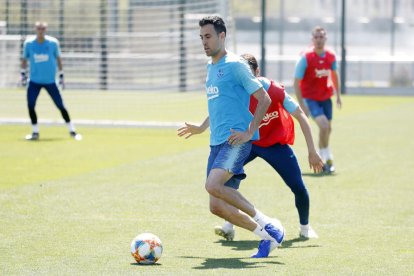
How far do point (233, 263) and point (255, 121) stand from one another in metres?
1.21

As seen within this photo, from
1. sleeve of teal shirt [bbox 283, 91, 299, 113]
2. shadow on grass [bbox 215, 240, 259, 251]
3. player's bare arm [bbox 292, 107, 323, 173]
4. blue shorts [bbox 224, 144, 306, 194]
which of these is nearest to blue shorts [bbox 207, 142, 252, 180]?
player's bare arm [bbox 292, 107, 323, 173]

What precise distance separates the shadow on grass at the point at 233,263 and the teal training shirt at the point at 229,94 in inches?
39.9

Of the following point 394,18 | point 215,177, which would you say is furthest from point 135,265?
point 394,18

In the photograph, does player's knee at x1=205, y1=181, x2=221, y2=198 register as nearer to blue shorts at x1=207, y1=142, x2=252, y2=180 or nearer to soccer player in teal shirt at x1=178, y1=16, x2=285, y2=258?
soccer player in teal shirt at x1=178, y1=16, x2=285, y2=258

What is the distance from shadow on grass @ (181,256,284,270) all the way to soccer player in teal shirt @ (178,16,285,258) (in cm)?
18

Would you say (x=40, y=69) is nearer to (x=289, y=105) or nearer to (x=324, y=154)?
(x=324, y=154)

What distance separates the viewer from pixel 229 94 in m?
9.14

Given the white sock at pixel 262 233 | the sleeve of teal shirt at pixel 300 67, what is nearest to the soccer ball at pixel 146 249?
the white sock at pixel 262 233

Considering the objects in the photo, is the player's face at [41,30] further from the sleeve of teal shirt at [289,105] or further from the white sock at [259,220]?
the white sock at [259,220]

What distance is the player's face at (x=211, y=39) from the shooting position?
9.00 metres

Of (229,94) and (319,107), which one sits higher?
(229,94)

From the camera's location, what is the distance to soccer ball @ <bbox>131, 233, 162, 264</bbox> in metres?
8.73

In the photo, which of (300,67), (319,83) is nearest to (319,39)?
(300,67)

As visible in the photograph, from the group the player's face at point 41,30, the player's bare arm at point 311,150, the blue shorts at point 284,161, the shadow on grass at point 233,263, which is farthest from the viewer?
the player's face at point 41,30
